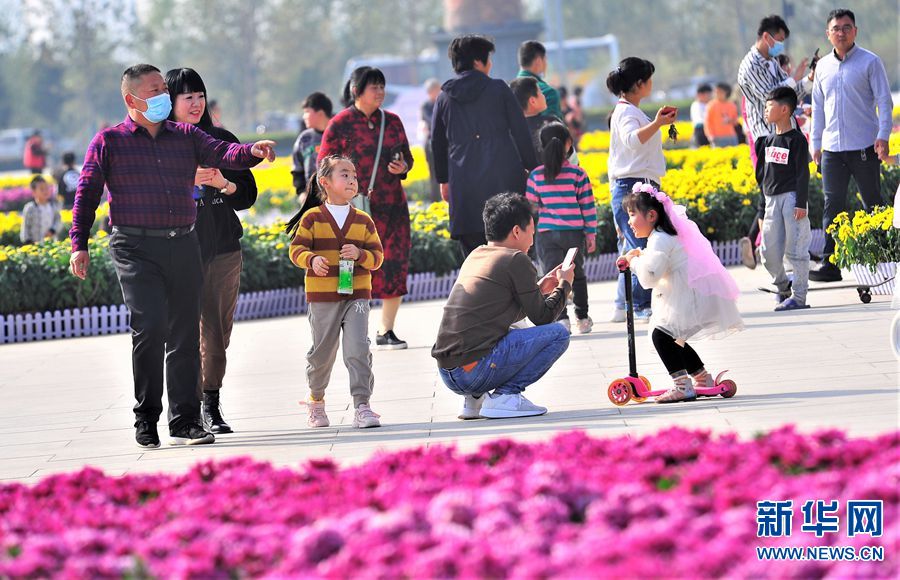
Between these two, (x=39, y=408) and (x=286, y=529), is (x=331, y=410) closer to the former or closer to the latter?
(x=39, y=408)

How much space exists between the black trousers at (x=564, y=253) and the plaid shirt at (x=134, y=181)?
135 inches

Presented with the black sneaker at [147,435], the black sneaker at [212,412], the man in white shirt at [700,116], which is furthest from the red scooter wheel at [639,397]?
the man in white shirt at [700,116]

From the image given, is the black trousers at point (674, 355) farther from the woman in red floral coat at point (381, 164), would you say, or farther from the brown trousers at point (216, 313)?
the woman in red floral coat at point (381, 164)

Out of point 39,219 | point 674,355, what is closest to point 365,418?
point 674,355

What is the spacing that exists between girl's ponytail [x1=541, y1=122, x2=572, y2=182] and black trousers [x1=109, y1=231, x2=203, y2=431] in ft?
11.0

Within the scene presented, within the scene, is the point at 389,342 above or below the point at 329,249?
below

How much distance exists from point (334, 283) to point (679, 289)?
170 cm

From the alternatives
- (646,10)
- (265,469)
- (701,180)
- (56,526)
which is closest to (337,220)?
Answer: (265,469)

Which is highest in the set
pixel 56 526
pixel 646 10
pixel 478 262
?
pixel 646 10

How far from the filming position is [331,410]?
27.8ft

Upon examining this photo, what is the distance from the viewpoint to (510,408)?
7.68 m

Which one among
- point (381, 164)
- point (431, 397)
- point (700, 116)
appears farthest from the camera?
point (700, 116)

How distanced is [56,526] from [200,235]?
3.12 meters

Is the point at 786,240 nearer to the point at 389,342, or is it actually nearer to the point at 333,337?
the point at 389,342
